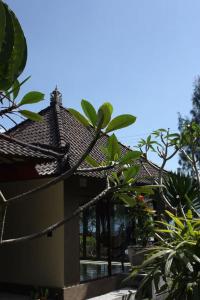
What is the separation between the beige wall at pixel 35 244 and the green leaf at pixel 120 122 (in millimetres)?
7226

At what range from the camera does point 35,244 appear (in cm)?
942

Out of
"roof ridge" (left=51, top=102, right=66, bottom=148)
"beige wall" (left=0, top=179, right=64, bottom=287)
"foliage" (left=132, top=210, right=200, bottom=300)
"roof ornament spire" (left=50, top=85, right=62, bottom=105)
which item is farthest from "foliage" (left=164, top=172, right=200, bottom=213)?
"roof ornament spire" (left=50, top=85, right=62, bottom=105)

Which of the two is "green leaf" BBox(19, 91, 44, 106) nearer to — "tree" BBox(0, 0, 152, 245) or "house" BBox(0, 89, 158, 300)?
"tree" BBox(0, 0, 152, 245)

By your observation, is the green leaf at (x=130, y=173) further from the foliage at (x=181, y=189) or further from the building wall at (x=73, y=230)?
the building wall at (x=73, y=230)

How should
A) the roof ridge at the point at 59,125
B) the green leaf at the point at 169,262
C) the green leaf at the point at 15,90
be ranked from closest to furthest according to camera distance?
the green leaf at the point at 15,90
the green leaf at the point at 169,262
the roof ridge at the point at 59,125

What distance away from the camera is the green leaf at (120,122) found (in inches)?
73.0

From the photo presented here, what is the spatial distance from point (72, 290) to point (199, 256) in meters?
4.75

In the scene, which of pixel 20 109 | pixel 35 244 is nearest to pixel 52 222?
pixel 35 244

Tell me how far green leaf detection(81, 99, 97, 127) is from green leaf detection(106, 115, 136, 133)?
73mm

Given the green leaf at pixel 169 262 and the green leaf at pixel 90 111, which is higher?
the green leaf at pixel 90 111

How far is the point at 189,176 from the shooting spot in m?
8.23

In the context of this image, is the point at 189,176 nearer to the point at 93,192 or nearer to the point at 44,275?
the point at 93,192

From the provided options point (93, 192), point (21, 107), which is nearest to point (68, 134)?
point (93, 192)

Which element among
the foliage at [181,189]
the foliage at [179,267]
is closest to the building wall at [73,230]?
the foliage at [181,189]
